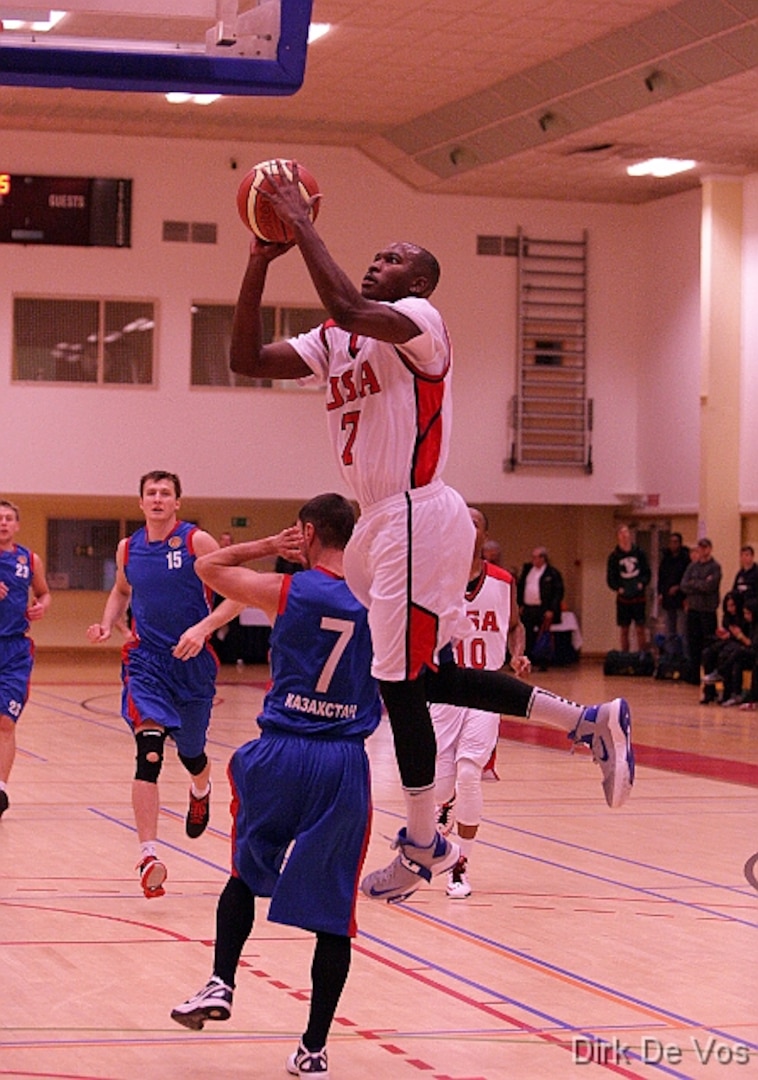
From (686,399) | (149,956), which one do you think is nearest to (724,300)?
(686,399)

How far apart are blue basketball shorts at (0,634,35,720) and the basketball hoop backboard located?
526cm

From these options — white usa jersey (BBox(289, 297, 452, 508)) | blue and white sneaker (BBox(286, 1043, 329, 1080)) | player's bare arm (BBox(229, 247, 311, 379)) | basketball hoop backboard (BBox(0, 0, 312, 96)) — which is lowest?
blue and white sneaker (BBox(286, 1043, 329, 1080))

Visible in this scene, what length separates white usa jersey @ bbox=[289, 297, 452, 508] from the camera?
5.45 m

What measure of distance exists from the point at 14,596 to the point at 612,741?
5.63 m

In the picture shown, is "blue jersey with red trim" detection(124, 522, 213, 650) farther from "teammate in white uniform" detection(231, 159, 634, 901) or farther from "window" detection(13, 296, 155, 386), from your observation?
"window" detection(13, 296, 155, 386)

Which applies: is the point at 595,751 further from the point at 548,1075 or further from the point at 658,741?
the point at 658,741

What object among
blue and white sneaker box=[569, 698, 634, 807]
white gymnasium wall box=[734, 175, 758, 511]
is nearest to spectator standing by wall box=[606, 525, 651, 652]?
white gymnasium wall box=[734, 175, 758, 511]

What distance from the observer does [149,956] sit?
22.9 ft

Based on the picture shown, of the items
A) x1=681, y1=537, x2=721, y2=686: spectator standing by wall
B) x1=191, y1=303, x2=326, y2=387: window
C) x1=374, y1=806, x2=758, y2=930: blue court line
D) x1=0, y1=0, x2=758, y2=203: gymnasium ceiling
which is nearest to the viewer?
x1=374, y1=806, x2=758, y2=930: blue court line

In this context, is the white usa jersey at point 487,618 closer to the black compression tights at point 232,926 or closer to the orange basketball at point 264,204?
the black compression tights at point 232,926

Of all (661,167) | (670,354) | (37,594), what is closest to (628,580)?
(670,354)

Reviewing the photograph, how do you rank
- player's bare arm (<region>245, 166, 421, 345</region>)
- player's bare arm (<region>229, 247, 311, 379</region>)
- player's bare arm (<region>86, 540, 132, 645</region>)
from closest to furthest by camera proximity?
player's bare arm (<region>245, 166, 421, 345</region>), player's bare arm (<region>229, 247, 311, 379</region>), player's bare arm (<region>86, 540, 132, 645</region>)

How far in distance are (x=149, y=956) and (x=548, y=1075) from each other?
2169 millimetres

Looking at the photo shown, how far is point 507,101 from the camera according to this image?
21438 mm
